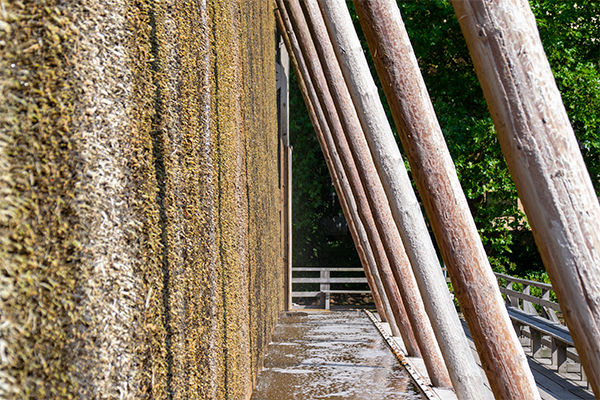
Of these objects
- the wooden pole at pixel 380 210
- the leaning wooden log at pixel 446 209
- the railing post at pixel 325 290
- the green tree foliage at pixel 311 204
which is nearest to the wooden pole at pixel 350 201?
the wooden pole at pixel 380 210

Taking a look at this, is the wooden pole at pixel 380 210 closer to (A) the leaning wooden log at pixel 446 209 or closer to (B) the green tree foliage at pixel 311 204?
(A) the leaning wooden log at pixel 446 209

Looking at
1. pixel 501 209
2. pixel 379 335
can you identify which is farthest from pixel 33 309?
pixel 501 209

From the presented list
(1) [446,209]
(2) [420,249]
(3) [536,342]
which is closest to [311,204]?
(3) [536,342]

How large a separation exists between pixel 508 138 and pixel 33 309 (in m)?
1.22

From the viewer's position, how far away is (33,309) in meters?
0.82

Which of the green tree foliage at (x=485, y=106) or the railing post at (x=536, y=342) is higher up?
the green tree foliage at (x=485, y=106)

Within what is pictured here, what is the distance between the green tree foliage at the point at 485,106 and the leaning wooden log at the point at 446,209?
982 centimetres

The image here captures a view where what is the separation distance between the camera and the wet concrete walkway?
3.97 m

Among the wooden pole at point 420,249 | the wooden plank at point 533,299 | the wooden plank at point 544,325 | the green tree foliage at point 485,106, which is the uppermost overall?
the green tree foliage at point 485,106

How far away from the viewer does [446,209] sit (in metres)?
1.88

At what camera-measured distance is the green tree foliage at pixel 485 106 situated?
37.1ft

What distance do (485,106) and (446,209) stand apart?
10.8 meters

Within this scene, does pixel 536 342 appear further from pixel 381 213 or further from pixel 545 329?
pixel 381 213

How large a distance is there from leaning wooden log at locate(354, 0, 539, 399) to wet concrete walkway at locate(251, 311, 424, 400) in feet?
7.11
